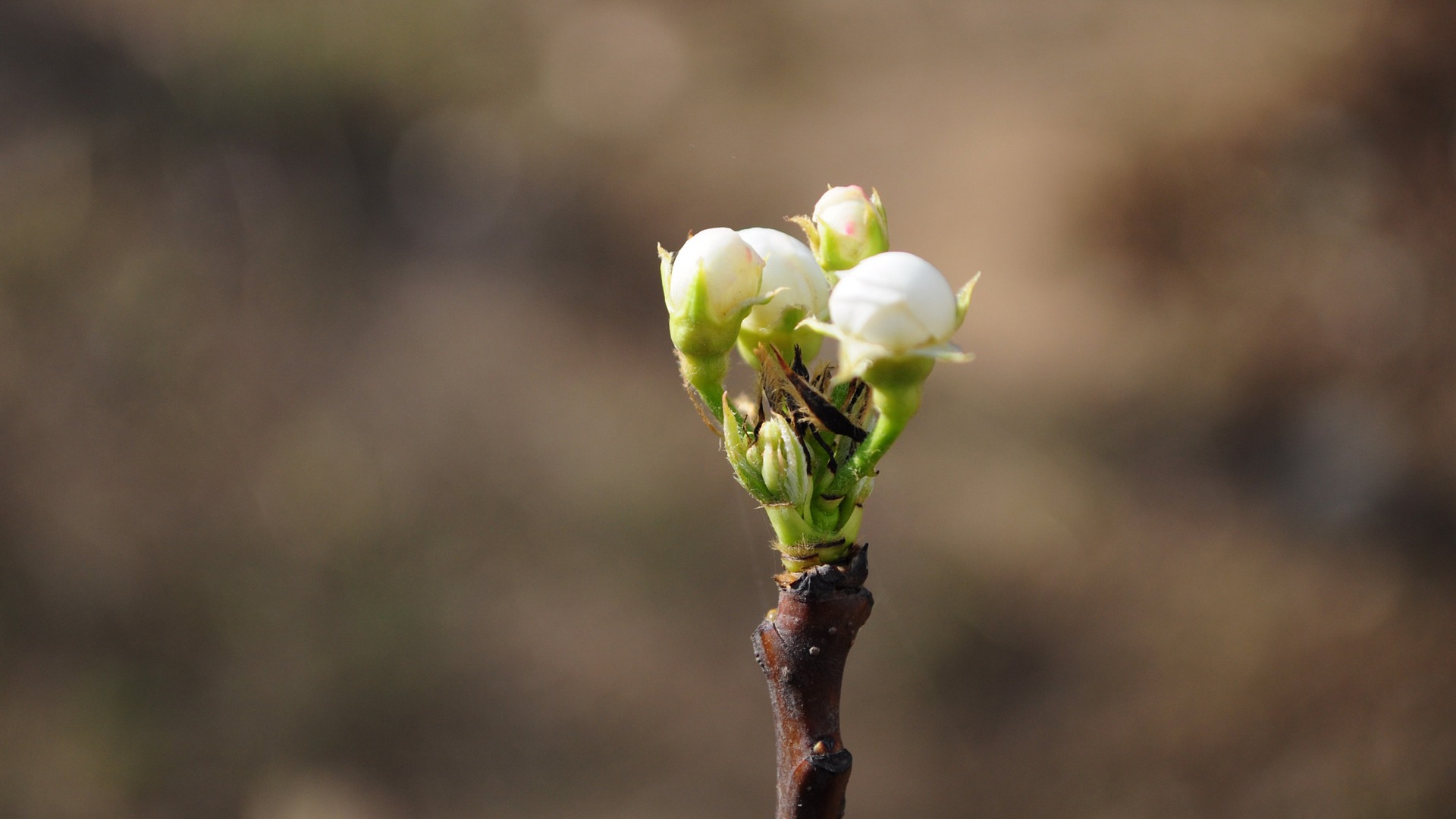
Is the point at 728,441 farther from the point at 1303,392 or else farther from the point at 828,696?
the point at 1303,392

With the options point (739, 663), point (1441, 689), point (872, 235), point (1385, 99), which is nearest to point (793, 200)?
point (739, 663)

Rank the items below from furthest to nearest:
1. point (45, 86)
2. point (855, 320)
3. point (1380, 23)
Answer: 1. point (45, 86)
2. point (1380, 23)
3. point (855, 320)

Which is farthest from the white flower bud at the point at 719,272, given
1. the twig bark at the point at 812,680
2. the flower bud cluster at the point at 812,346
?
the twig bark at the point at 812,680

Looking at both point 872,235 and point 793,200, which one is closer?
point 872,235

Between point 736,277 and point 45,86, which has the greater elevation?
point 45,86

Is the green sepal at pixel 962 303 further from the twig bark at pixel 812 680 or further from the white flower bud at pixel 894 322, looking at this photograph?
the twig bark at pixel 812 680

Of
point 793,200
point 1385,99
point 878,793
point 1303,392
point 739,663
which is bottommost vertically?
point 878,793

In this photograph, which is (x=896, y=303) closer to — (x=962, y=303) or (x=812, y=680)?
(x=962, y=303)

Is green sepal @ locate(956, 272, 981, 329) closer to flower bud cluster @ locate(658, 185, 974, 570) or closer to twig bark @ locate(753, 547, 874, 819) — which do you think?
flower bud cluster @ locate(658, 185, 974, 570)

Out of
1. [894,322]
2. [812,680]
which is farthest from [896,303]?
[812,680]
